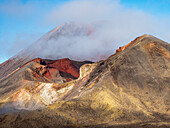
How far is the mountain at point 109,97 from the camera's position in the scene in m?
34.6

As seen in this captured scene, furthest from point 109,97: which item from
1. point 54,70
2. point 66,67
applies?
point 66,67

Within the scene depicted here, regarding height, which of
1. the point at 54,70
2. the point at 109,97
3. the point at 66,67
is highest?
the point at 66,67

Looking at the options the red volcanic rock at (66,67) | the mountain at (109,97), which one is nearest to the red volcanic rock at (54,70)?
the red volcanic rock at (66,67)

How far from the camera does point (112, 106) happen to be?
130 feet

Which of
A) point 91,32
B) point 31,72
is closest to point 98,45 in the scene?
point 91,32

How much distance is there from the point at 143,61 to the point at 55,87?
2401 centimetres

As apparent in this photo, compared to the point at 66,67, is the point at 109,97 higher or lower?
lower

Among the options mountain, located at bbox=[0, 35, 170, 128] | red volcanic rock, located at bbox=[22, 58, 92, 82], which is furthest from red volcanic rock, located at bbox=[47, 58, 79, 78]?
mountain, located at bbox=[0, 35, 170, 128]

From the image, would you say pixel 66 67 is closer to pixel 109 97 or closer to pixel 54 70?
pixel 54 70

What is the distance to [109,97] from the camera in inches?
1642

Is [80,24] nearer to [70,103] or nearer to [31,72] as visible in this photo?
[31,72]

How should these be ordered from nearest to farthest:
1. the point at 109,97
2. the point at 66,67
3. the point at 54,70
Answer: the point at 109,97 < the point at 54,70 < the point at 66,67

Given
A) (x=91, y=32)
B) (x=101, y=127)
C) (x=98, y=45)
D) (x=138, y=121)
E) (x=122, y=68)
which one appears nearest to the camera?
(x=101, y=127)

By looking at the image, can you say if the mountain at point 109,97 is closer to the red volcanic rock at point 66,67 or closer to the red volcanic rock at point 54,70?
the red volcanic rock at point 54,70
